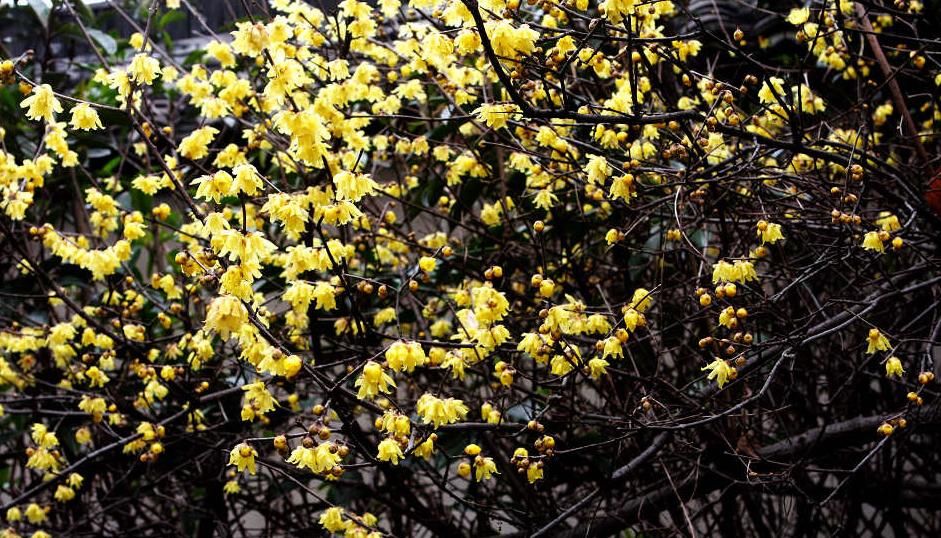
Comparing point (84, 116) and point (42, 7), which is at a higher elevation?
point (42, 7)

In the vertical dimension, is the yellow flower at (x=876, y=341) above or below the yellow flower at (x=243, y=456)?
above

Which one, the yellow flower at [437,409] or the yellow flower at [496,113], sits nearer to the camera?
the yellow flower at [437,409]

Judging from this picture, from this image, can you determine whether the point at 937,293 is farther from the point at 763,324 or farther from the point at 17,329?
the point at 17,329

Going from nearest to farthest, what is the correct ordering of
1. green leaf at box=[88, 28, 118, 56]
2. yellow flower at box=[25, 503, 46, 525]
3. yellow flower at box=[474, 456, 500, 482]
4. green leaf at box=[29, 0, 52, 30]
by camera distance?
yellow flower at box=[474, 456, 500, 482] < yellow flower at box=[25, 503, 46, 525] < green leaf at box=[29, 0, 52, 30] < green leaf at box=[88, 28, 118, 56]

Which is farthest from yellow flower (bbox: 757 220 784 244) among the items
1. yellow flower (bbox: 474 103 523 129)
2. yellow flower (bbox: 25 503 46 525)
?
yellow flower (bbox: 25 503 46 525)

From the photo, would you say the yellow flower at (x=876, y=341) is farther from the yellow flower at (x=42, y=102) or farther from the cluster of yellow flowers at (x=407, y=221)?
the yellow flower at (x=42, y=102)

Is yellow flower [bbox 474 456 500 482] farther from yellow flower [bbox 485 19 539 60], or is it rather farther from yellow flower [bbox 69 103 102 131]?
yellow flower [bbox 69 103 102 131]

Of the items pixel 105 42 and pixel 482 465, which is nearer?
pixel 482 465

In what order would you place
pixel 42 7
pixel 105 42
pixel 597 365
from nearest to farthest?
pixel 597 365
pixel 42 7
pixel 105 42

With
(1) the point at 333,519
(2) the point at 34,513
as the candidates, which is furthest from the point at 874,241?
(2) the point at 34,513

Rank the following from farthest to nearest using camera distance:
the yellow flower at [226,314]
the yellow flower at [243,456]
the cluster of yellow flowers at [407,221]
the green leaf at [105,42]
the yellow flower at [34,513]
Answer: the green leaf at [105,42]
the yellow flower at [34,513]
the cluster of yellow flowers at [407,221]
the yellow flower at [243,456]
the yellow flower at [226,314]

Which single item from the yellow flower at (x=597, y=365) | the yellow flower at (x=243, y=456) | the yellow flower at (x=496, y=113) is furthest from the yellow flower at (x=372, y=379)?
the yellow flower at (x=496, y=113)

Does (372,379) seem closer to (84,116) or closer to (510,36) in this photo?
(510,36)

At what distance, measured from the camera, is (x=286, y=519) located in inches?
141
